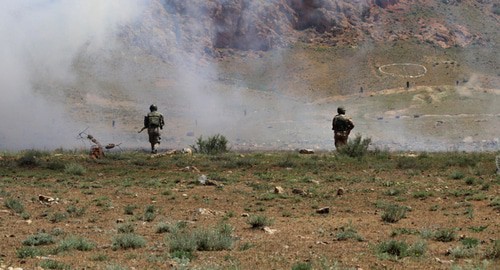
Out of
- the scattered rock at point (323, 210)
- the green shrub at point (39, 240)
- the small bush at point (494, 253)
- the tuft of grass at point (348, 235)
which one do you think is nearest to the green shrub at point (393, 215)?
the scattered rock at point (323, 210)

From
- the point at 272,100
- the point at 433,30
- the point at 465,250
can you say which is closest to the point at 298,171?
the point at 465,250

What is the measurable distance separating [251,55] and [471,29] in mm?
31443

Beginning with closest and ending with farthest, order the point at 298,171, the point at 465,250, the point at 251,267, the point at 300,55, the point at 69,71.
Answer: the point at 251,267
the point at 465,250
the point at 298,171
the point at 69,71
the point at 300,55

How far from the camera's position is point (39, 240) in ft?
28.6

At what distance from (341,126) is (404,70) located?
178 feet

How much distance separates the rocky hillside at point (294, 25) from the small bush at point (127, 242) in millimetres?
69016

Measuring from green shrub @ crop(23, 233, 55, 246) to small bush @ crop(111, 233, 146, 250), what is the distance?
3.17ft

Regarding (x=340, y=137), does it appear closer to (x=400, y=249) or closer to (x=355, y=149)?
(x=355, y=149)

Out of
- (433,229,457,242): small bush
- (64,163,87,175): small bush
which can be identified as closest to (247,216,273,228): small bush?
(433,229,457,242): small bush

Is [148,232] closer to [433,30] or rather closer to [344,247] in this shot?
[344,247]

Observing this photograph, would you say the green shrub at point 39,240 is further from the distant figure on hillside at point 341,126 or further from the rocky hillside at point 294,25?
the rocky hillside at point 294,25

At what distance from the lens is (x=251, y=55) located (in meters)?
81.2

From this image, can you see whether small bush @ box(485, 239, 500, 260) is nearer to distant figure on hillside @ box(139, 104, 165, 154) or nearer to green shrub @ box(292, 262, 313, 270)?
green shrub @ box(292, 262, 313, 270)

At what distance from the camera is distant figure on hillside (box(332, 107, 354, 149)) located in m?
22.1
